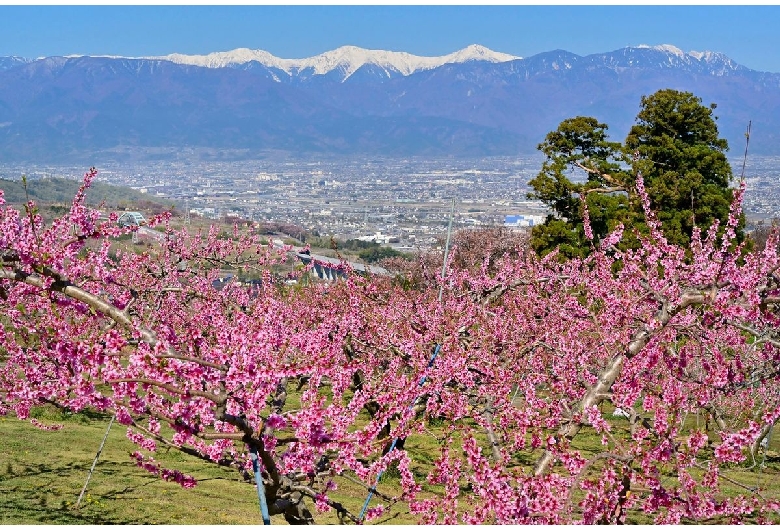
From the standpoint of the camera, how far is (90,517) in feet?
28.1

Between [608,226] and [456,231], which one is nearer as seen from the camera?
[608,226]

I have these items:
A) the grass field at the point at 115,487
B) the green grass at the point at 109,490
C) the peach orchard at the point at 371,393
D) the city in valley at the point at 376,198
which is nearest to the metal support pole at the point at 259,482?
the peach orchard at the point at 371,393

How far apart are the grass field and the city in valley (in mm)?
34104

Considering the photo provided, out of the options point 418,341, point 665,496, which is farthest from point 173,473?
point 418,341

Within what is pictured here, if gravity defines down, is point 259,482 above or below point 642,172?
below

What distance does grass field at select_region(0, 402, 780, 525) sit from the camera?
8783 millimetres

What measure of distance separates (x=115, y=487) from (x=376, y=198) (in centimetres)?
12147

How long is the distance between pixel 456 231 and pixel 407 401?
40.9 meters

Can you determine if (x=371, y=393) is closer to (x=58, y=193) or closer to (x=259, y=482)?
(x=259, y=482)

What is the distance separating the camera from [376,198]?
131 m

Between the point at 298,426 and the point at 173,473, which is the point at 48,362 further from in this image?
the point at 298,426

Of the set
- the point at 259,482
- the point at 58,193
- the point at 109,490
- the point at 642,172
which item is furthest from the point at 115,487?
the point at 58,193

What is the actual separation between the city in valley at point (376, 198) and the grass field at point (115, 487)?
112ft

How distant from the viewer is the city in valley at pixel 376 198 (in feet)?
239
